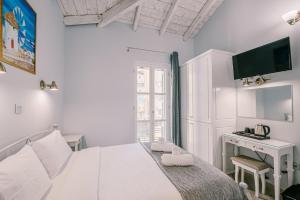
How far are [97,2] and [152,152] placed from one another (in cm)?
275

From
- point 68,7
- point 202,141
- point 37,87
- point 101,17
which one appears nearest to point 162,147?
point 202,141

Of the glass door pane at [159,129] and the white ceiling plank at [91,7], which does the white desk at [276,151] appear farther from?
the white ceiling plank at [91,7]

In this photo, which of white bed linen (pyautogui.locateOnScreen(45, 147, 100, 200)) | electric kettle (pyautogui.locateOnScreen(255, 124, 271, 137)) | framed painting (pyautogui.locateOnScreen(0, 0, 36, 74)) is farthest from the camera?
electric kettle (pyautogui.locateOnScreen(255, 124, 271, 137))

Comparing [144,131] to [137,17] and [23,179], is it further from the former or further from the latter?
[23,179]

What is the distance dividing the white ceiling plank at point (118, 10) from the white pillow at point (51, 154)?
235cm

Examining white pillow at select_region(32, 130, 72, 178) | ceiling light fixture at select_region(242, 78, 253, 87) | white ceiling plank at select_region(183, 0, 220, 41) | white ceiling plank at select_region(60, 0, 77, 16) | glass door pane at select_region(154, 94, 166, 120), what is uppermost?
white ceiling plank at select_region(183, 0, 220, 41)

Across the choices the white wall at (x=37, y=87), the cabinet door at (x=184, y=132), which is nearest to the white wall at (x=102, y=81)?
the white wall at (x=37, y=87)

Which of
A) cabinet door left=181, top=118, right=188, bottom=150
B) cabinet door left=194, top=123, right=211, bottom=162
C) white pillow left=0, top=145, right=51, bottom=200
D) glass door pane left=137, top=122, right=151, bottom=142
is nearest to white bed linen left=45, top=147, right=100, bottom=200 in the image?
white pillow left=0, top=145, right=51, bottom=200

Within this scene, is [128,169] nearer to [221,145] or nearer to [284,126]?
[221,145]

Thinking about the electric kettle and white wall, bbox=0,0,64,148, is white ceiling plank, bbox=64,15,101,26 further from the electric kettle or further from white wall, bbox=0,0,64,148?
the electric kettle

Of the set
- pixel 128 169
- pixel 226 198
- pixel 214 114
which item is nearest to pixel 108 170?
pixel 128 169

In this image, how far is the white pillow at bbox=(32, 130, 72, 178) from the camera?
4.74 ft

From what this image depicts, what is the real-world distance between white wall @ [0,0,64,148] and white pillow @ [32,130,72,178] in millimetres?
268

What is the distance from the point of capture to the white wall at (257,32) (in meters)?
2.06
